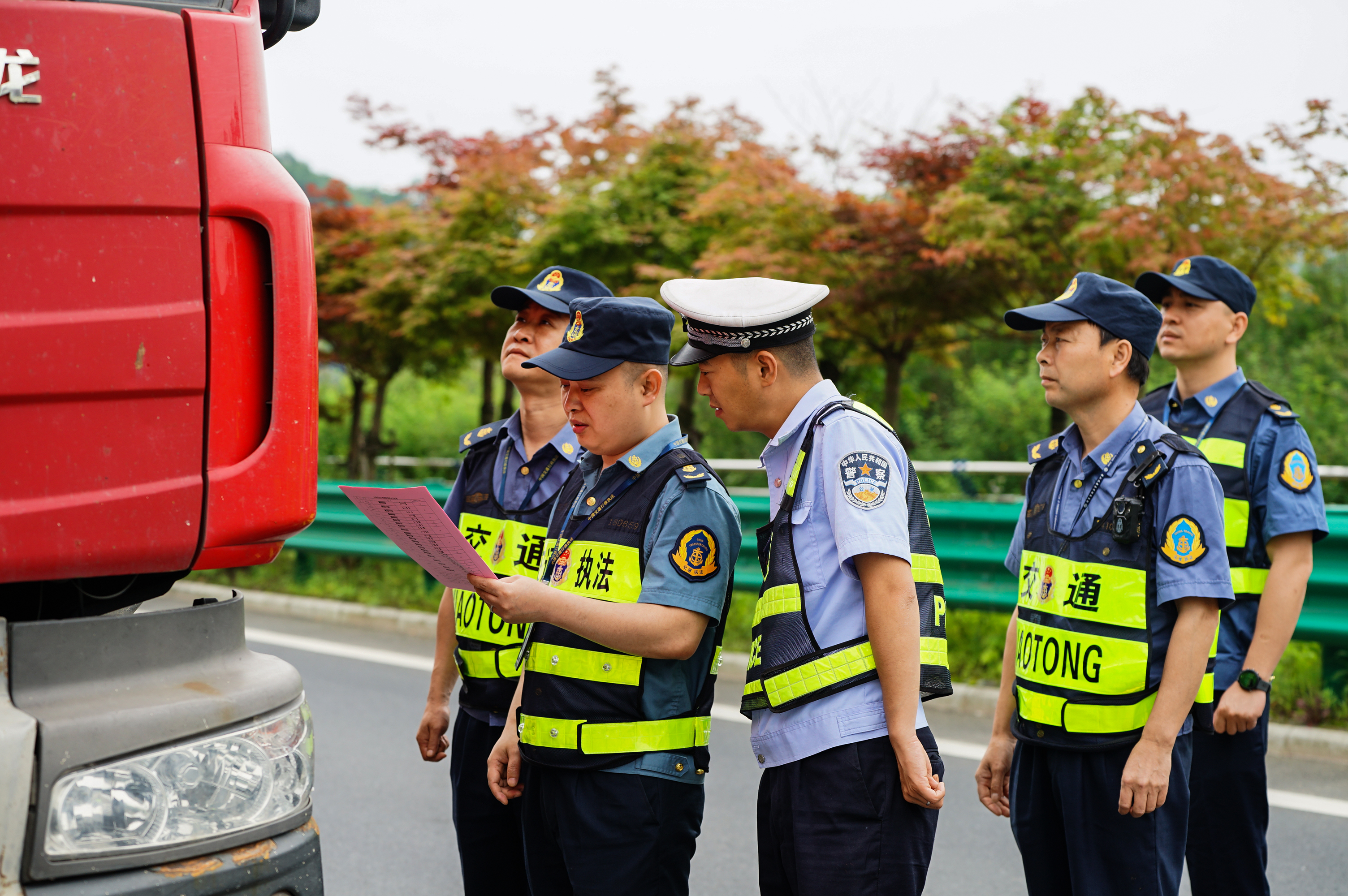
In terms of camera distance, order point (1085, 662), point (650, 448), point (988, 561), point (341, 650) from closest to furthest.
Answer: point (650, 448)
point (1085, 662)
point (988, 561)
point (341, 650)

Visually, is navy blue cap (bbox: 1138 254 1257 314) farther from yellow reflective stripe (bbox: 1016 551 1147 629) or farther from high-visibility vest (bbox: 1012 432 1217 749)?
yellow reflective stripe (bbox: 1016 551 1147 629)

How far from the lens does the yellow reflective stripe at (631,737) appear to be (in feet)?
7.44

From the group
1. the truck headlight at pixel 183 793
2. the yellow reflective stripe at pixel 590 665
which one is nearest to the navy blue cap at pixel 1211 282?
the yellow reflective stripe at pixel 590 665

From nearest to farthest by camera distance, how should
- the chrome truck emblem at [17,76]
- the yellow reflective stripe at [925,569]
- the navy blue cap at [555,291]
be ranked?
the chrome truck emblem at [17,76] → the yellow reflective stripe at [925,569] → the navy blue cap at [555,291]

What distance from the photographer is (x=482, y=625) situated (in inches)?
114

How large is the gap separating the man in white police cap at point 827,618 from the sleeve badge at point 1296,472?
1.40 metres

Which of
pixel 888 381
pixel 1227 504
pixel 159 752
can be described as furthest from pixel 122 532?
pixel 888 381

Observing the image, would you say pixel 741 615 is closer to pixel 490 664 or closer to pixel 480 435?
pixel 480 435

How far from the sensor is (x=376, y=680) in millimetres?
6418

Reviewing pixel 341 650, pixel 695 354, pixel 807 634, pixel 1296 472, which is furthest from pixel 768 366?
pixel 341 650

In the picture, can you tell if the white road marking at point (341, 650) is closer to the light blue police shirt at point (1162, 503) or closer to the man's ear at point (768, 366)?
the light blue police shirt at point (1162, 503)

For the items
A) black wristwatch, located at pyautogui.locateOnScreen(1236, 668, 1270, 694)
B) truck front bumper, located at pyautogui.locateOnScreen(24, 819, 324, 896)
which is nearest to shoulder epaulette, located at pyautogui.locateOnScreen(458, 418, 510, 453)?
truck front bumper, located at pyautogui.locateOnScreen(24, 819, 324, 896)

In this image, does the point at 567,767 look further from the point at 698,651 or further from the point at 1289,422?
the point at 1289,422

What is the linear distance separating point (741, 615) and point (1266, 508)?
443cm
